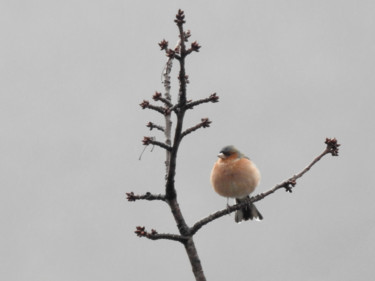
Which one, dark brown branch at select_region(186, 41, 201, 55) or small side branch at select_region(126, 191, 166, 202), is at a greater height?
dark brown branch at select_region(186, 41, 201, 55)

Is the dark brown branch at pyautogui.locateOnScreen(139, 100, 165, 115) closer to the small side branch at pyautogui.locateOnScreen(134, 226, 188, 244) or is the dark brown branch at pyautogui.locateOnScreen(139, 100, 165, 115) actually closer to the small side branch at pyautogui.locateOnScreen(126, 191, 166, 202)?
the small side branch at pyautogui.locateOnScreen(126, 191, 166, 202)

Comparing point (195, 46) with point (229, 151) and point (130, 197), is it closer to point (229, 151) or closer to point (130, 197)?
point (130, 197)

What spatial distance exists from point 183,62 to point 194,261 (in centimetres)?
184

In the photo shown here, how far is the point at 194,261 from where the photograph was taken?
176 inches

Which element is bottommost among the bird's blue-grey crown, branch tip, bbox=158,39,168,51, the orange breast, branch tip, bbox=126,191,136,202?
branch tip, bbox=126,191,136,202

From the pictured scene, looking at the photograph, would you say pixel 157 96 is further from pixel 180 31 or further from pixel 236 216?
pixel 236 216

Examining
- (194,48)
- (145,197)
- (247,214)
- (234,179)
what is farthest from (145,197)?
(247,214)

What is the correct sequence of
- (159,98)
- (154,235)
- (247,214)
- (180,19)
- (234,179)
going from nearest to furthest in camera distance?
(180,19)
(154,235)
(159,98)
(234,179)
(247,214)

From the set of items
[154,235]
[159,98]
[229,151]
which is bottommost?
[154,235]

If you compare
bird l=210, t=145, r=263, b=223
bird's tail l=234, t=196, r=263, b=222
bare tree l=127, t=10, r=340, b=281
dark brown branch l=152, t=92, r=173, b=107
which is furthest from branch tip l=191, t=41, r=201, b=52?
bird's tail l=234, t=196, r=263, b=222

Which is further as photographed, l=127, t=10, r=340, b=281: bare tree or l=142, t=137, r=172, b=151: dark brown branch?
l=142, t=137, r=172, b=151: dark brown branch

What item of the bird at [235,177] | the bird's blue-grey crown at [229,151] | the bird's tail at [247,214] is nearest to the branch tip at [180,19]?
the bird at [235,177]

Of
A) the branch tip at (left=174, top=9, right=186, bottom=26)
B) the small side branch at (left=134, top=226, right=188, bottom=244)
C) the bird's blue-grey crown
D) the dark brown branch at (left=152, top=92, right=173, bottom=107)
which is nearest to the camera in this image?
the branch tip at (left=174, top=9, right=186, bottom=26)

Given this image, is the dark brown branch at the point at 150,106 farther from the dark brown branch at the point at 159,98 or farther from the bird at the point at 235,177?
the bird at the point at 235,177
